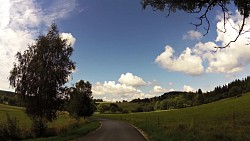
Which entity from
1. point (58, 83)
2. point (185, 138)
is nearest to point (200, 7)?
point (185, 138)

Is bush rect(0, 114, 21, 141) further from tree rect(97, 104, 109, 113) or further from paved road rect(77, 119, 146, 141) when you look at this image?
tree rect(97, 104, 109, 113)

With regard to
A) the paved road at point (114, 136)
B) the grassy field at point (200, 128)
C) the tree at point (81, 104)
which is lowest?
the paved road at point (114, 136)

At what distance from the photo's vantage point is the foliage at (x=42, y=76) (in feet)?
96.8

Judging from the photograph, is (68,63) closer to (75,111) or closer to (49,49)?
(49,49)

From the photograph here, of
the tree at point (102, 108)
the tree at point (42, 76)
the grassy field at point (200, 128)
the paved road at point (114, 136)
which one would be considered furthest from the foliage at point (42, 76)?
the tree at point (102, 108)

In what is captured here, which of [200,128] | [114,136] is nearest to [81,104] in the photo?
[114,136]

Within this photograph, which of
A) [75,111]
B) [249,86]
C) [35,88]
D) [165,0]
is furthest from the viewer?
[249,86]

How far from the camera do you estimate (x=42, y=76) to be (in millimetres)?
29516

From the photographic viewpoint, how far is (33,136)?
101ft

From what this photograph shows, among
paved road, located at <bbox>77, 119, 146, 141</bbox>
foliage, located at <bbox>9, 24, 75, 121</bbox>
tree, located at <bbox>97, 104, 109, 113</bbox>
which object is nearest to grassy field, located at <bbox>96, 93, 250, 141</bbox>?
paved road, located at <bbox>77, 119, 146, 141</bbox>

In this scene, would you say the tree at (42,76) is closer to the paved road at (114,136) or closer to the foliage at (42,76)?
the foliage at (42,76)

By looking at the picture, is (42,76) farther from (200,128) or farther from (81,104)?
(81,104)

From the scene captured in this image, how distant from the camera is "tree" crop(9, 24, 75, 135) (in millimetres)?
29500

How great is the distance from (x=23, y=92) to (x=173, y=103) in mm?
132783
